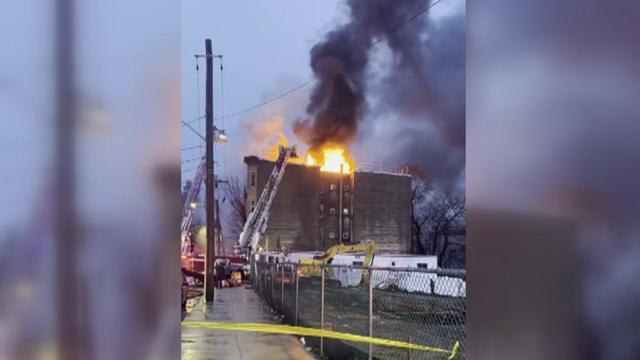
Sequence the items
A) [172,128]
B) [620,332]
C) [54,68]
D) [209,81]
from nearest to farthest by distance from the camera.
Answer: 1. [620,332]
2. [54,68]
3. [172,128]
4. [209,81]

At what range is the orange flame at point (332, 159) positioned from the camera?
4144 centimetres

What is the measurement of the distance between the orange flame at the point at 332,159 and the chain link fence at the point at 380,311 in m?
23.7

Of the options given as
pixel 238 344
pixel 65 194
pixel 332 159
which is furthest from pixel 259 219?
pixel 65 194

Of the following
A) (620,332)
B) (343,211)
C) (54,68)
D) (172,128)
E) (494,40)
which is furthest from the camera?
(343,211)

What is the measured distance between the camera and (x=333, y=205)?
4581cm

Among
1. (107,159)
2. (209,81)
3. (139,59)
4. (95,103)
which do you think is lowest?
(107,159)

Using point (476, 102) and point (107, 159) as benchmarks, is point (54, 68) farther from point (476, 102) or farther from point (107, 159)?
→ point (476, 102)

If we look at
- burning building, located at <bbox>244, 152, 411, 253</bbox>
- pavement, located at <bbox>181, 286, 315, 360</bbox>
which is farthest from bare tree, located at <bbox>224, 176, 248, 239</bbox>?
pavement, located at <bbox>181, 286, 315, 360</bbox>

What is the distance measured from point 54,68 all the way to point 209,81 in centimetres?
1608

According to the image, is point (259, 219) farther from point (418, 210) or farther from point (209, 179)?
point (209, 179)

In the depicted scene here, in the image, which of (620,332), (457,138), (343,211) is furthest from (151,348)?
(343,211)

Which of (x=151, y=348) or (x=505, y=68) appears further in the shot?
(x=505, y=68)

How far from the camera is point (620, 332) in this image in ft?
4.02

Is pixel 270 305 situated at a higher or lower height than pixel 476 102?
lower
